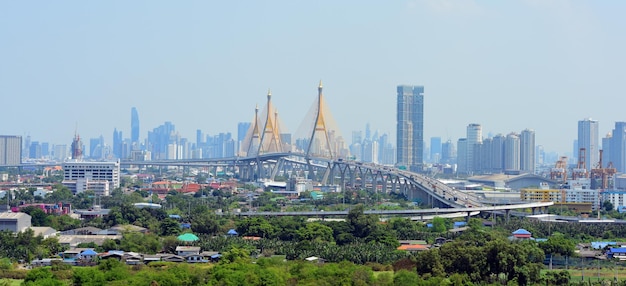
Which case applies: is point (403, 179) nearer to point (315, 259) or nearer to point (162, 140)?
point (315, 259)

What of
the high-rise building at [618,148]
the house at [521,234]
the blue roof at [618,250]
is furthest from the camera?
the high-rise building at [618,148]

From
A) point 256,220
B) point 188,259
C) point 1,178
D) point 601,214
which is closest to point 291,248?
point 188,259

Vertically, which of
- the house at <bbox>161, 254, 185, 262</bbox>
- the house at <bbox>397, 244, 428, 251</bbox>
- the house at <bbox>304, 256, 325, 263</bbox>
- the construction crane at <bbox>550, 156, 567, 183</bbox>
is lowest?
the house at <bbox>161, 254, 185, 262</bbox>

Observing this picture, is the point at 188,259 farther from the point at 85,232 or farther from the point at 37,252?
the point at 85,232

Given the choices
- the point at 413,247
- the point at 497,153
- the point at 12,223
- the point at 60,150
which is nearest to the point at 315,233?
the point at 413,247

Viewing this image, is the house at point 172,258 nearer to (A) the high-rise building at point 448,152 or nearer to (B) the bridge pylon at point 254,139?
(B) the bridge pylon at point 254,139

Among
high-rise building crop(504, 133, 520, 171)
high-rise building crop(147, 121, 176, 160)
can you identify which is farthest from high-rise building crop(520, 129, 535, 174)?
high-rise building crop(147, 121, 176, 160)

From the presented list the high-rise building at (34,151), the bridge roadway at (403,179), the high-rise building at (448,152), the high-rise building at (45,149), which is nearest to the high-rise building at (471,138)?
the high-rise building at (448,152)

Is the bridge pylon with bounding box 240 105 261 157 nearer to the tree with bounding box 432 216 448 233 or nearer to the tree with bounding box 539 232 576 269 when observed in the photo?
the tree with bounding box 432 216 448 233
